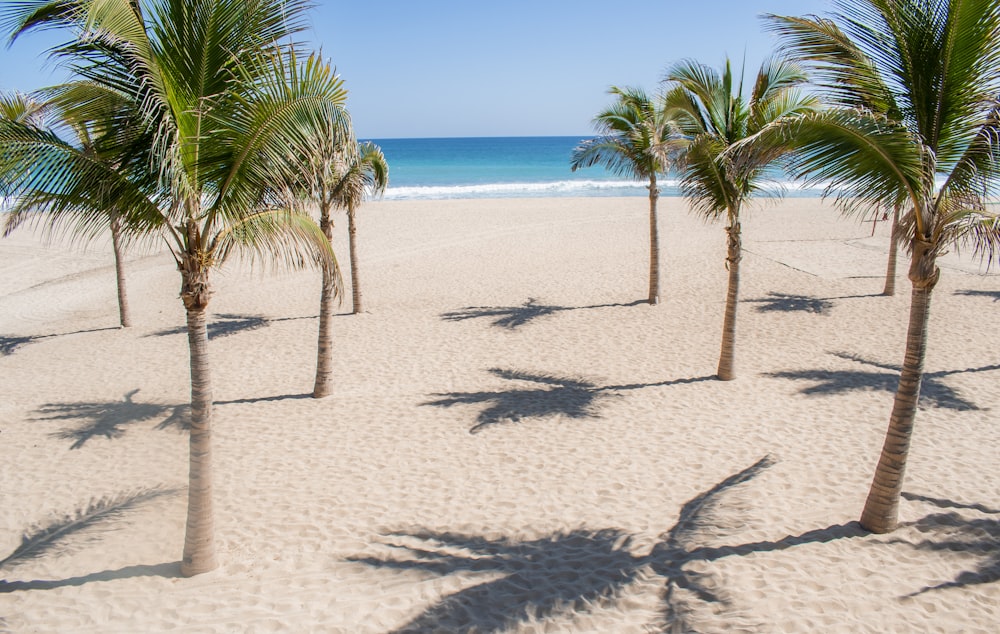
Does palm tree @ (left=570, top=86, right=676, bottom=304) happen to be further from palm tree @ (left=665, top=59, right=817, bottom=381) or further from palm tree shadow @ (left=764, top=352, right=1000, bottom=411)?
palm tree shadow @ (left=764, top=352, right=1000, bottom=411)

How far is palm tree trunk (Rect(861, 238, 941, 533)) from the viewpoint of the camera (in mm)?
5363

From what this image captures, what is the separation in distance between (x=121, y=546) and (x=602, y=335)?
354 inches

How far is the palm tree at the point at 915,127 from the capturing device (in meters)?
4.99

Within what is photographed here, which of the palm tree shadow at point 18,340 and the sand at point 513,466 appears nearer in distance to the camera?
the sand at point 513,466

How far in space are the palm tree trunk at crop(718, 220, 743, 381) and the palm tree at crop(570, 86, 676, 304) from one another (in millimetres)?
2567

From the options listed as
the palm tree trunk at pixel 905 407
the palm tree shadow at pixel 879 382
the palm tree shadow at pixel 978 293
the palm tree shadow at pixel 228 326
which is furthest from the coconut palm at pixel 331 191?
the palm tree shadow at pixel 978 293

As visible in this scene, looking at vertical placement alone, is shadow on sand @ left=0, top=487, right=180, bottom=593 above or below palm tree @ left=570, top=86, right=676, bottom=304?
below

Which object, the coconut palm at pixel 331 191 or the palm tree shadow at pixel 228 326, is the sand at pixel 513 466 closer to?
the palm tree shadow at pixel 228 326

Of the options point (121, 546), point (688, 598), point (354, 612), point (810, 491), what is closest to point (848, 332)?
point (810, 491)

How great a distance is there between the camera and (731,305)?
1020cm

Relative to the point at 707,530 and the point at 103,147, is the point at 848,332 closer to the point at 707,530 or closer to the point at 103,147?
the point at 707,530

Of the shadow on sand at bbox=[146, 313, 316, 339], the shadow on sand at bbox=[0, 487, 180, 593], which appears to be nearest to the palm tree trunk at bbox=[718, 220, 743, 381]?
the shadow on sand at bbox=[0, 487, 180, 593]

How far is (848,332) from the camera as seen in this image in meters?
12.7

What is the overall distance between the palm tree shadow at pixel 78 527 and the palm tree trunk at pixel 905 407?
278 inches
